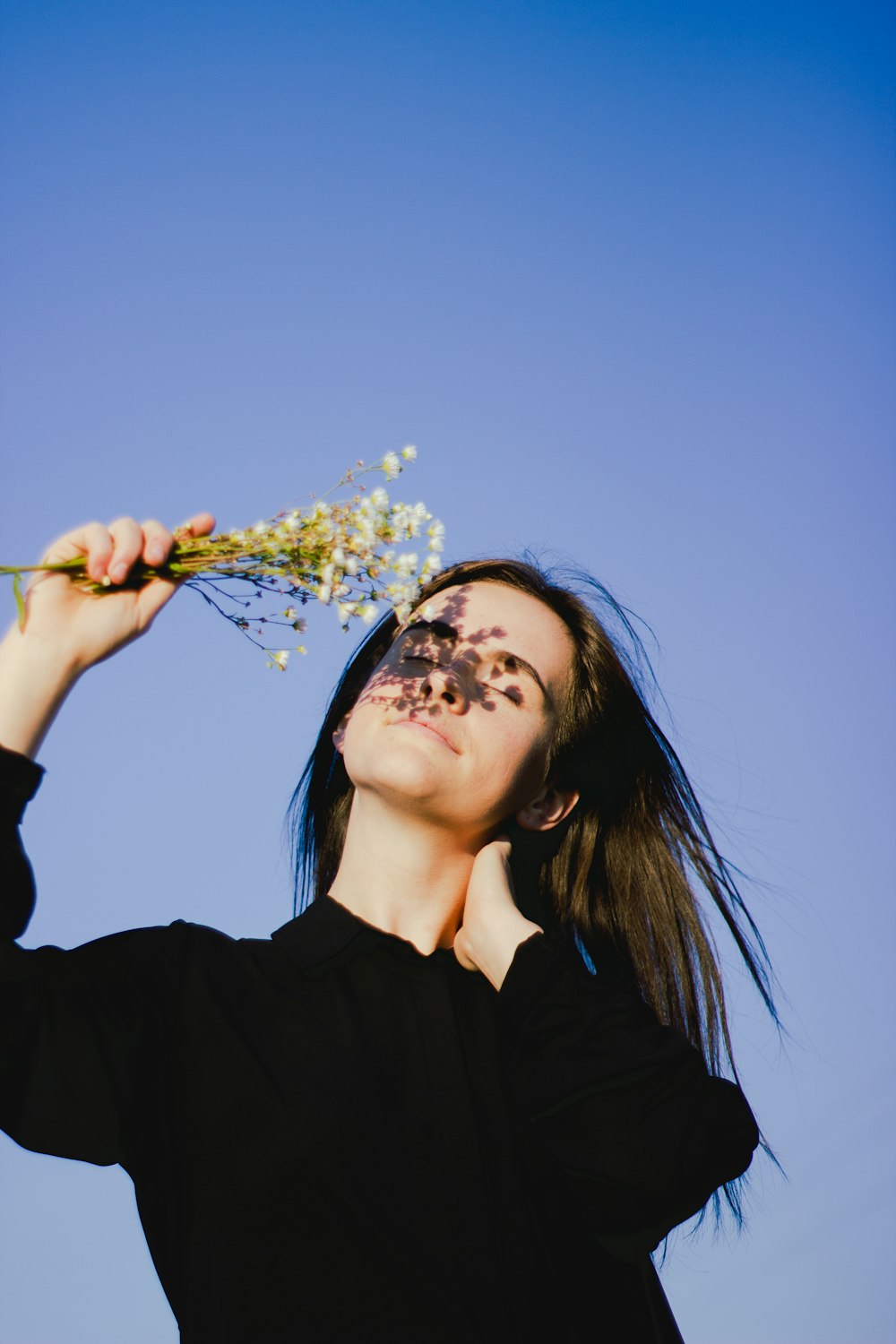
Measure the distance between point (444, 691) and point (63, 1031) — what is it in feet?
4.47

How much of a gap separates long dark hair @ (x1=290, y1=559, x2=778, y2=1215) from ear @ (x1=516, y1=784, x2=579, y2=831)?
1.3 inches

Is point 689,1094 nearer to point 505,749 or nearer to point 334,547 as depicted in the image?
point 505,749

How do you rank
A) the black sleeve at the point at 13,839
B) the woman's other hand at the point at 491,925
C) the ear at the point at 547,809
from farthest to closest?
the ear at the point at 547,809, the woman's other hand at the point at 491,925, the black sleeve at the point at 13,839

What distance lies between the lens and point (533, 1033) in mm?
3260

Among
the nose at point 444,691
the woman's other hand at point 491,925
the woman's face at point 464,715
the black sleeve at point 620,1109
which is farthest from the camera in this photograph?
the nose at point 444,691

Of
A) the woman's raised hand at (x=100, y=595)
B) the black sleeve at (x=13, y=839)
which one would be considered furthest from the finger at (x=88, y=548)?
the black sleeve at (x=13, y=839)

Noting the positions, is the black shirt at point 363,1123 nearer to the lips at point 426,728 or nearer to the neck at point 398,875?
the neck at point 398,875

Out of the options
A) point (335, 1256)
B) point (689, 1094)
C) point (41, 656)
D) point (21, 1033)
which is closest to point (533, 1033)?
point (689, 1094)

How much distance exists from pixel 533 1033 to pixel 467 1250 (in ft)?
1.70

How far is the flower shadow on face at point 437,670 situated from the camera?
3.67 meters

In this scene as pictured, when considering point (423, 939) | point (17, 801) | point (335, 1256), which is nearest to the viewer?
point (17, 801)

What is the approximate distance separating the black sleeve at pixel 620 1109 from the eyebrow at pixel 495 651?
946 millimetres

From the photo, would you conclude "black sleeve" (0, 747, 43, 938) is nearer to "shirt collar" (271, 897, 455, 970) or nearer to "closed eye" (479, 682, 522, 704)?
"shirt collar" (271, 897, 455, 970)

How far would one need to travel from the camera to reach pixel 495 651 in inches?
154
